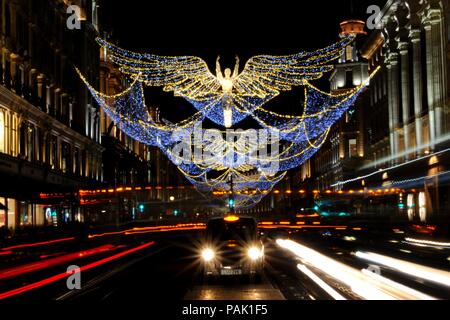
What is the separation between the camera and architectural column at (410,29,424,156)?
65.2 metres

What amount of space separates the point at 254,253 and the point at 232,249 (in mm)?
610

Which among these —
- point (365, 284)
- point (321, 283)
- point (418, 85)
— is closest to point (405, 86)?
point (418, 85)

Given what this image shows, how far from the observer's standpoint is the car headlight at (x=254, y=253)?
2119cm

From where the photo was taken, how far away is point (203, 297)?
17.8m

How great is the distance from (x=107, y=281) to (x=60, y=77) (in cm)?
4614

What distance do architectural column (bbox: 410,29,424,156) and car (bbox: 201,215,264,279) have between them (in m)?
45.7

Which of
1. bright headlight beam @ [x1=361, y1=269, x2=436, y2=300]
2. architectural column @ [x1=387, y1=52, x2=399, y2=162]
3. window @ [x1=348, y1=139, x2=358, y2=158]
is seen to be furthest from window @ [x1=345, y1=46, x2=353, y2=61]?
bright headlight beam @ [x1=361, y1=269, x2=436, y2=300]

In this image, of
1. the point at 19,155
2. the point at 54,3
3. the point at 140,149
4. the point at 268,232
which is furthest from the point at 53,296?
the point at 140,149

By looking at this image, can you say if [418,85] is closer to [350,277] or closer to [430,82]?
[430,82]

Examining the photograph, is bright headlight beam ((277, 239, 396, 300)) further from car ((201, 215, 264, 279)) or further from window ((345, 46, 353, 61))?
window ((345, 46, 353, 61))

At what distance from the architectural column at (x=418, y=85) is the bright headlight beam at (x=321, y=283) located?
135 feet

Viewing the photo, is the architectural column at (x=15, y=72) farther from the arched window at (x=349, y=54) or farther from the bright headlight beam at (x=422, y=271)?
the arched window at (x=349, y=54)

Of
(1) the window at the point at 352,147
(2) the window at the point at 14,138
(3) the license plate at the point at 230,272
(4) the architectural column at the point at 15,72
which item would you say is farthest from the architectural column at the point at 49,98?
(1) the window at the point at 352,147
